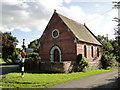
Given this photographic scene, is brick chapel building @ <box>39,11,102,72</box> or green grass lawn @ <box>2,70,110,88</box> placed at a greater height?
brick chapel building @ <box>39,11,102,72</box>

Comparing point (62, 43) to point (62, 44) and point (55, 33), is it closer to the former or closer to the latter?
point (62, 44)

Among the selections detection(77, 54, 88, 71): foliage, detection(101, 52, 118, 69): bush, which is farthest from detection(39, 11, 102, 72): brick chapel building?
detection(101, 52, 118, 69): bush

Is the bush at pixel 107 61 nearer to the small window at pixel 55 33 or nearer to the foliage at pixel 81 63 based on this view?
the foliage at pixel 81 63

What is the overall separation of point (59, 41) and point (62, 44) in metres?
0.87

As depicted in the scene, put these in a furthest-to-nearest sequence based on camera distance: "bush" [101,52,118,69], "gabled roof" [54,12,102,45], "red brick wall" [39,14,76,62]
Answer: "bush" [101,52,118,69] → "gabled roof" [54,12,102,45] → "red brick wall" [39,14,76,62]

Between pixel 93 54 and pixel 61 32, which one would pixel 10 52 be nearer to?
pixel 61 32

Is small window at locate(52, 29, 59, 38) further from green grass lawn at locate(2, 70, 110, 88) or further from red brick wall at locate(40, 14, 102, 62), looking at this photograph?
green grass lawn at locate(2, 70, 110, 88)

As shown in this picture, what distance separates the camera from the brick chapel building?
20.2 m

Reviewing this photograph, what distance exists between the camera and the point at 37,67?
63.1 feet

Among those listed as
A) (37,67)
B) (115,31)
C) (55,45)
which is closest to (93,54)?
(55,45)

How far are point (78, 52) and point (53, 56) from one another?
201 inches

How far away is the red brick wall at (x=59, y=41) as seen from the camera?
67.3 ft

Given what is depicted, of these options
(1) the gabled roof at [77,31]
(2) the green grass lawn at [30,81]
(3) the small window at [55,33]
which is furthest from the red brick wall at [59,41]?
(2) the green grass lawn at [30,81]


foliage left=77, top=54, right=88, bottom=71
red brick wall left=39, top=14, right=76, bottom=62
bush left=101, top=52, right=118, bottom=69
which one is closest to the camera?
foliage left=77, top=54, right=88, bottom=71
